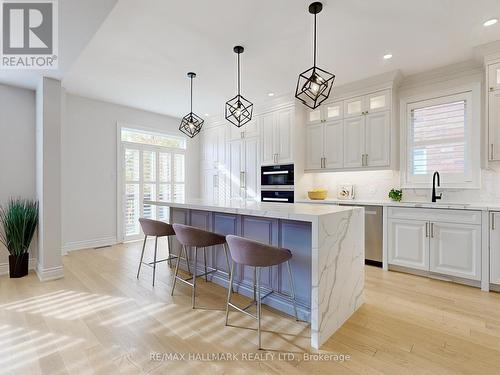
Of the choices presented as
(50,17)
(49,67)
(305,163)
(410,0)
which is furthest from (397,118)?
(49,67)

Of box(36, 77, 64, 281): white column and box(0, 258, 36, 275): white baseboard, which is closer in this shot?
box(36, 77, 64, 281): white column

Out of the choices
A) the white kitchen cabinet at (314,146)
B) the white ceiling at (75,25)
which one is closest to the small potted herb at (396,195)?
the white kitchen cabinet at (314,146)

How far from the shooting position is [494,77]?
2869 mm

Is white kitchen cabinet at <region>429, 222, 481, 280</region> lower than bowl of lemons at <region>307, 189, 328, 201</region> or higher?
lower

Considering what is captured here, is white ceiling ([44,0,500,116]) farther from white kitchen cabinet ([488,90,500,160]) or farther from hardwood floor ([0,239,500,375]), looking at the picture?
hardwood floor ([0,239,500,375])

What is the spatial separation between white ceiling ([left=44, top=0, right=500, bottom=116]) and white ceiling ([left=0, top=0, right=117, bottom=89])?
20 centimetres

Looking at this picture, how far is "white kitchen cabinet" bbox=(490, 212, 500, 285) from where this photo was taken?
2.69 m

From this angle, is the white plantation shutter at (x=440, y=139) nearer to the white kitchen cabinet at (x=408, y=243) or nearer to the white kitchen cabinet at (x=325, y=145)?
the white kitchen cabinet at (x=408, y=243)

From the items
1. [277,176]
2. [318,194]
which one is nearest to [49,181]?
[277,176]

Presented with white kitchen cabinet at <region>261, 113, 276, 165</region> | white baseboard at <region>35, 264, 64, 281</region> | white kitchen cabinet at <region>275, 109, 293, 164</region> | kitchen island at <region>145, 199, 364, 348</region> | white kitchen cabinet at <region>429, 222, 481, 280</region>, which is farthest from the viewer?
white kitchen cabinet at <region>261, 113, 276, 165</region>

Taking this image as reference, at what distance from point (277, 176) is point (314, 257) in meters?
2.91

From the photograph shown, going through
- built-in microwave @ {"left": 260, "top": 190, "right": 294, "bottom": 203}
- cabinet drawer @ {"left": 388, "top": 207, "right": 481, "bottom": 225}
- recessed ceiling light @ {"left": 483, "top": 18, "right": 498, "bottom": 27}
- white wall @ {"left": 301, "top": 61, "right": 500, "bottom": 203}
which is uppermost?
recessed ceiling light @ {"left": 483, "top": 18, "right": 498, "bottom": 27}

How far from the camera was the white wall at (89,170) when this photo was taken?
14.1 ft

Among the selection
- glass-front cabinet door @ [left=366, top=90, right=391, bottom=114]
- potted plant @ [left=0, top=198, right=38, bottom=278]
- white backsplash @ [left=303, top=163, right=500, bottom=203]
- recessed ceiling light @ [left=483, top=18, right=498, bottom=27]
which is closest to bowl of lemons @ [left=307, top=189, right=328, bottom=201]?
white backsplash @ [left=303, top=163, right=500, bottom=203]
